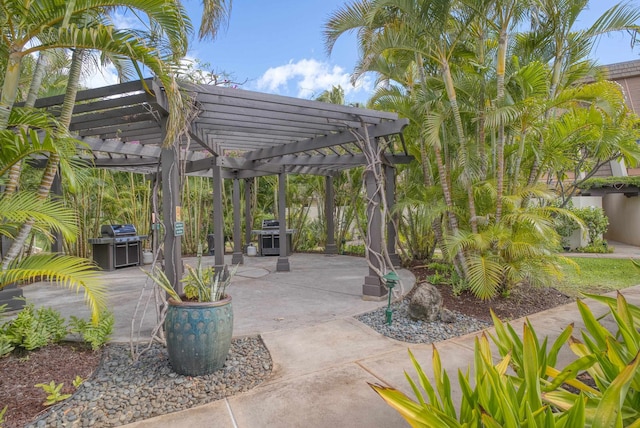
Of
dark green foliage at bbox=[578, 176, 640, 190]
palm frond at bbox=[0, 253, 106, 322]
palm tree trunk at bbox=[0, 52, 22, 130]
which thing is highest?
palm tree trunk at bbox=[0, 52, 22, 130]

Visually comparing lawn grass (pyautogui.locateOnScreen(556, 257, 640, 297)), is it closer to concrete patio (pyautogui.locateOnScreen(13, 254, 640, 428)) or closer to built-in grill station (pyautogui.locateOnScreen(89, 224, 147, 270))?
concrete patio (pyautogui.locateOnScreen(13, 254, 640, 428))

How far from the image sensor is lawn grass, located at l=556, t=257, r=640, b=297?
219 inches

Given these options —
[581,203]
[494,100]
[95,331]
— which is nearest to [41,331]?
[95,331]

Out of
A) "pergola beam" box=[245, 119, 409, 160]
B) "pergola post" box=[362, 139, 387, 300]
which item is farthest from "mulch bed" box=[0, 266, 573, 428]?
"pergola beam" box=[245, 119, 409, 160]

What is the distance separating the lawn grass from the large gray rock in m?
2.23

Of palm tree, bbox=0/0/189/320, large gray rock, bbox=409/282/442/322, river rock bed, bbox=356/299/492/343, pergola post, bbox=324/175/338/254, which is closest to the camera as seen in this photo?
palm tree, bbox=0/0/189/320

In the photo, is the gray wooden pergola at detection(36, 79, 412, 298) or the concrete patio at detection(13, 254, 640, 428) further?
the gray wooden pergola at detection(36, 79, 412, 298)

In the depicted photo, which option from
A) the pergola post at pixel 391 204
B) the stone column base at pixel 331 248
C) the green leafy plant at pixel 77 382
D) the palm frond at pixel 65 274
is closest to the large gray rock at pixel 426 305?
the pergola post at pixel 391 204

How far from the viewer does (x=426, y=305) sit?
386 cm

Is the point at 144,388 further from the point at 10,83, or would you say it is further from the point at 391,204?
the point at 391,204

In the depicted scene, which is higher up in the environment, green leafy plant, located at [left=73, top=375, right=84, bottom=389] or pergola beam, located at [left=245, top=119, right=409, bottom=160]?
pergola beam, located at [left=245, top=119, right=409, bottom=160]

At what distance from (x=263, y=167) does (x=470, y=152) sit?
4.12 metres

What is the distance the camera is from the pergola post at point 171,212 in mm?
3498

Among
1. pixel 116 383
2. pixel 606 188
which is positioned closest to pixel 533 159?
pixel 116 383
